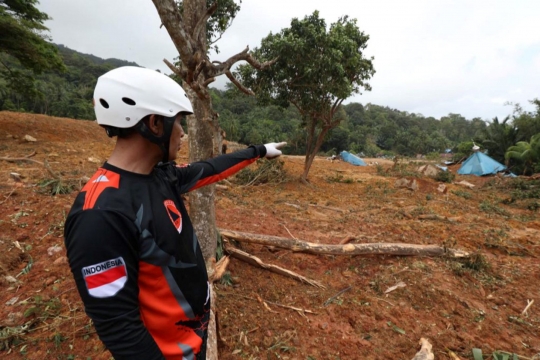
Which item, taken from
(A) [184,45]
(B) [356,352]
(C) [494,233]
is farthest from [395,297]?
(C) [494,233]

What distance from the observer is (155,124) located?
1.16m

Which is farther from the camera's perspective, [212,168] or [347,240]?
[347,240]

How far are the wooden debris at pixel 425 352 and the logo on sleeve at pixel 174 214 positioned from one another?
92.6 inches

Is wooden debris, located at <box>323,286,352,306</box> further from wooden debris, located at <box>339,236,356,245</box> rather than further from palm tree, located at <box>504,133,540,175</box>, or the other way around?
palm tree, located at <box>504,133,540,175</box>

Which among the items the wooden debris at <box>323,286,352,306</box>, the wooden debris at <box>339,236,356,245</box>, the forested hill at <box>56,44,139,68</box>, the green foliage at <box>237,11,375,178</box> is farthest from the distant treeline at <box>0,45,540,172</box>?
the wooden debris at <box>323,286,352,306</box>

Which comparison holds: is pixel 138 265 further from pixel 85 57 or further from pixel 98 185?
pixel 85 57

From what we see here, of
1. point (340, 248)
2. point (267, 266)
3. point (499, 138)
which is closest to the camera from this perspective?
point (267, 266)

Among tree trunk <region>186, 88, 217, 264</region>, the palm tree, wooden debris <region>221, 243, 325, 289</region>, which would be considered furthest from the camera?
the palm tree

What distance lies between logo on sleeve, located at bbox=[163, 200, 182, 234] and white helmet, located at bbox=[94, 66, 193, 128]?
342 mm

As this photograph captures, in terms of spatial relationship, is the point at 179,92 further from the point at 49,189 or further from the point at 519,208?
the point at 519,208

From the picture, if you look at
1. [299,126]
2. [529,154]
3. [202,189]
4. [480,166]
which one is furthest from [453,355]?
[480,166]

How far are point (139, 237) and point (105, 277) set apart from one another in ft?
0.52

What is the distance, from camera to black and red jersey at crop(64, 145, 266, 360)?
89cm

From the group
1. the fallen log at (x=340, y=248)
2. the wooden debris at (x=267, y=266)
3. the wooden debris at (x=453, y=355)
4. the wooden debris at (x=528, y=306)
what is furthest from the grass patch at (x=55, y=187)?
the wooden debris at (x=528, y=306)
